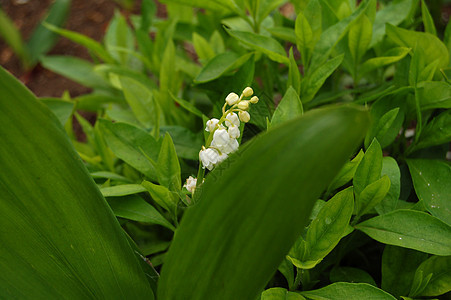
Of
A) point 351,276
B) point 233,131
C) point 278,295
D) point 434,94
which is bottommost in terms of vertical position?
point 351,276

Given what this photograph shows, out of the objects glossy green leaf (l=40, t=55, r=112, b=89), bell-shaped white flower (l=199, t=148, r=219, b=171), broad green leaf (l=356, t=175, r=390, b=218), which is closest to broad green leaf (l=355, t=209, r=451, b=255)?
broad green leaf (l=356, t=175, r=390, b=218)

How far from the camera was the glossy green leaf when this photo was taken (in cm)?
163

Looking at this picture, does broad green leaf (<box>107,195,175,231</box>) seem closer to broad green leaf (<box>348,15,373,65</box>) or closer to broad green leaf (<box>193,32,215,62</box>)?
broad green leaf (<box>193,32,215,62</box>)

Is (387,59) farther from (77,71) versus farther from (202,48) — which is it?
(77,71)

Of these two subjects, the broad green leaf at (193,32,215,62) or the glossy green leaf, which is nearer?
the broad green leaf at (193,32,215,62)

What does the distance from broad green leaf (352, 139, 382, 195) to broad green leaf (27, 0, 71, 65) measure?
1941 mm

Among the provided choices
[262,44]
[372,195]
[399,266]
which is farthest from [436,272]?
[262,44]

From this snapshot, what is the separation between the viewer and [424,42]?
2.89 feet

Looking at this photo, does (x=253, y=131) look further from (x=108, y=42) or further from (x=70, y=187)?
(x=108, y=42)

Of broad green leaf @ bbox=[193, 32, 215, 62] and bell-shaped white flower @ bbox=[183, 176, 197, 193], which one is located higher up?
broad green leaf @ bbox=[193, 32, 215, 62]

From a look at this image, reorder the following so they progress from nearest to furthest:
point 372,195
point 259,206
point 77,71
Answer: point 259,206
point 372,195
point 77,71

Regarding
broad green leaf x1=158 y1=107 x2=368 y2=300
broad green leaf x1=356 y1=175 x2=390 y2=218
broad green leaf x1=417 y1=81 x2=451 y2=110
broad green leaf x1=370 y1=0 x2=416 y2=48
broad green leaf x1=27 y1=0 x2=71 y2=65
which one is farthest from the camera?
broad green leaf x1=27 y1=0 x2=71 y2=65

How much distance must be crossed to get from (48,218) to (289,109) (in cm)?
39

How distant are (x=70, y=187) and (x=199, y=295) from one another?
0.71 ft
